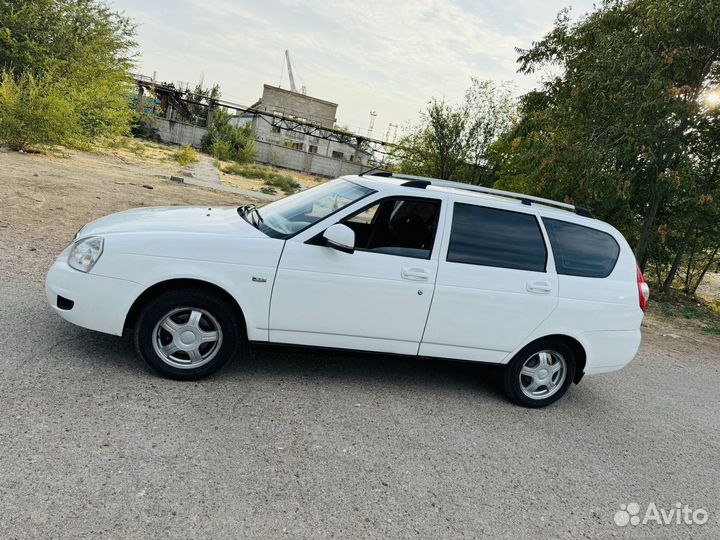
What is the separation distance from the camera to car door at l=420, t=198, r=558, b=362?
4273 mm

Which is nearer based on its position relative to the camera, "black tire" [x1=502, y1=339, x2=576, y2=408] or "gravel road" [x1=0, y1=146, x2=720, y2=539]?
"gravel road" [x1=0, y1=146, x2=720, y2=539]

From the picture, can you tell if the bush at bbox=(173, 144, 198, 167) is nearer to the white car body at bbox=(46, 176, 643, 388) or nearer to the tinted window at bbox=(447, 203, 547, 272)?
the white car body at bbox=(46, 176, 643, 388)

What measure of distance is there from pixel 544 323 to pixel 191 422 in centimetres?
292

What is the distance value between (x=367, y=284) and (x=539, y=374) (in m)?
1.86

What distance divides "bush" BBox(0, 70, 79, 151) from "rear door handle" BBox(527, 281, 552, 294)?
60.1ft

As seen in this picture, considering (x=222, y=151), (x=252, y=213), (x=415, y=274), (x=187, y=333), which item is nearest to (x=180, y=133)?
(x=222, y=151)

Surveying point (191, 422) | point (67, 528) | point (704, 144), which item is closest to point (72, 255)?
point (191, 422)

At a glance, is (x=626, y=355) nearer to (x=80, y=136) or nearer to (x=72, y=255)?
(x=72, y=255)

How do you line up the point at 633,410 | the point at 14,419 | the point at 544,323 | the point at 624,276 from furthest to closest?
the point at 633,410, the point at 624,276, the point at 544,323, the point at 14,419

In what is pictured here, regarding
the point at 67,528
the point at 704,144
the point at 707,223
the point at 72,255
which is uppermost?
the point at 704,144

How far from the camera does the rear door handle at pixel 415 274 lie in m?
4.13

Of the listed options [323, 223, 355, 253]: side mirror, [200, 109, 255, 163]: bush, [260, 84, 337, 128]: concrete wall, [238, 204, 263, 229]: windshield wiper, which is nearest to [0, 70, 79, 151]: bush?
[238, 204, 263, 229]: windshield wiper

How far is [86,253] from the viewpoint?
12.6 feet

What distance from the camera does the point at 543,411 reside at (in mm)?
4766
